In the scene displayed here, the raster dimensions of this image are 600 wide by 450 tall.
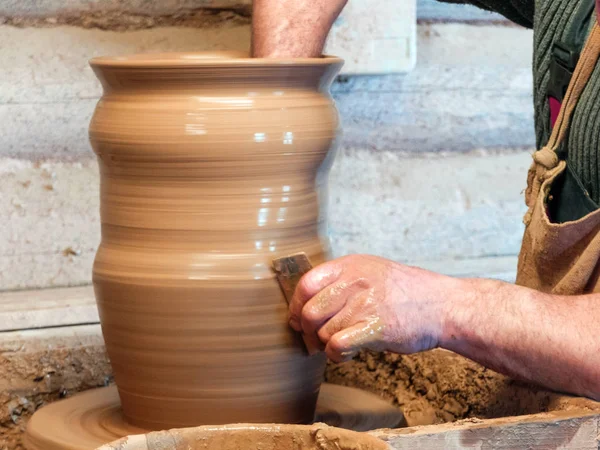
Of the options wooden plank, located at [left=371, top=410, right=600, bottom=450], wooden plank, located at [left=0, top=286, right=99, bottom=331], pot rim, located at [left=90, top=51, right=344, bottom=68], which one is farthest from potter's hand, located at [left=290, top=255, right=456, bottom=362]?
wooden plank, located at [left=0, top=286, right=99, bottom=331]

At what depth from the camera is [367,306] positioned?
1130mm

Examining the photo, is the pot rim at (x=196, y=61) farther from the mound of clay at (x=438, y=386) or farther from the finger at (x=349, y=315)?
the mound of clay at (x=438, y=386)

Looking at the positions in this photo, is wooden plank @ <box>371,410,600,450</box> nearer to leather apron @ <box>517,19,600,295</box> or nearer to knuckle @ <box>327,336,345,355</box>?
knuckle @ <box>327,336,345,355</box>

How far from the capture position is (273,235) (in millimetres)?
1187

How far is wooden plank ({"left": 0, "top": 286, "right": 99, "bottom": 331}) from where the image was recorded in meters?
1.61

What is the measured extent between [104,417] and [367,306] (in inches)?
18.4

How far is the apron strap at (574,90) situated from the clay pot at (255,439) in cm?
62

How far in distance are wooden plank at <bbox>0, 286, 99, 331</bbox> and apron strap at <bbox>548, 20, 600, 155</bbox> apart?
34.3 inches

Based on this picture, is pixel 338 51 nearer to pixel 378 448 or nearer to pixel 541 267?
pixel 541 267

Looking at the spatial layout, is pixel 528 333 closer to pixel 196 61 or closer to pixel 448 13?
pixel 196 61

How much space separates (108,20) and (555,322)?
1156mm

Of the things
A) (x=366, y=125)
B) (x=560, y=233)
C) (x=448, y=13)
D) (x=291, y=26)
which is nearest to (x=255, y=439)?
(x=560, y=233)

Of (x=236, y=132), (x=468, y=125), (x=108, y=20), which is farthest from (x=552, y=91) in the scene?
(x=108, y=20)

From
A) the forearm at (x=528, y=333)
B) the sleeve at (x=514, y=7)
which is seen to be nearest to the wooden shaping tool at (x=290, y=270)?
the forearm at (x=528, y=333)
